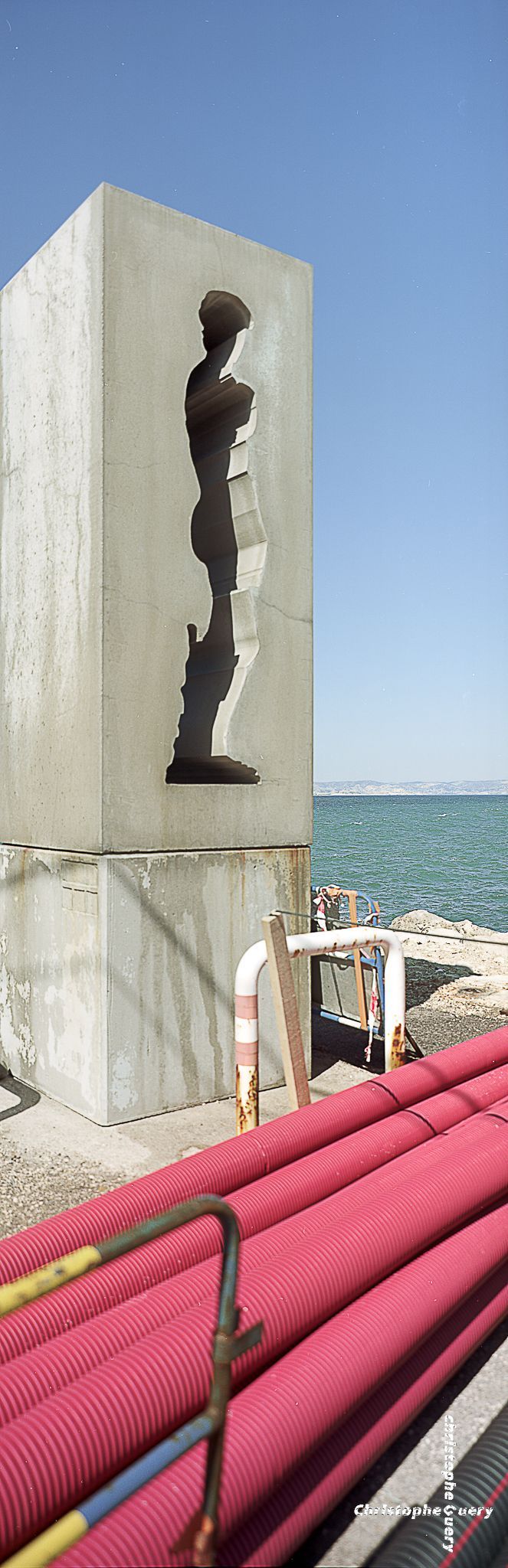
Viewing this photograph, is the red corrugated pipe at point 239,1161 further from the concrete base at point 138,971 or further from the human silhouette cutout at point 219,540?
the human silhouette cutout at point 219,540

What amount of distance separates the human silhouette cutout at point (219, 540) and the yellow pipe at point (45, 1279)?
5.15 meters

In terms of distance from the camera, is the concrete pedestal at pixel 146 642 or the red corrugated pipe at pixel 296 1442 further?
the concrete pedestal at pixel 146 642

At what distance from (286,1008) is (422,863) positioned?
176 feet

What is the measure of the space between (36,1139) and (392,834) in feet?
267

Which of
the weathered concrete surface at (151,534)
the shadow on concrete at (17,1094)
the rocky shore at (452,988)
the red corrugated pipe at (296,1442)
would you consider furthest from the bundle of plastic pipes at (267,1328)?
the weathered concrete surface at (151,534)

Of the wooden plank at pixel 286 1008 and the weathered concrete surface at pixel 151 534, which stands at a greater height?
the weathered concrete surface at pixel 151 534

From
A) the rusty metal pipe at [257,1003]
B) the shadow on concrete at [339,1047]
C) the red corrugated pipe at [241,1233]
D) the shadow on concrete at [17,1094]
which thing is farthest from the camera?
the shadow on concrete at [339,1047]

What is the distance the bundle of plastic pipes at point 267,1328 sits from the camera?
8.29 ft

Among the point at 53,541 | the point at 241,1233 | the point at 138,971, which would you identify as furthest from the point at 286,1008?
the point at 53,541

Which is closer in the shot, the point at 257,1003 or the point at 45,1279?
the point at 45,1279

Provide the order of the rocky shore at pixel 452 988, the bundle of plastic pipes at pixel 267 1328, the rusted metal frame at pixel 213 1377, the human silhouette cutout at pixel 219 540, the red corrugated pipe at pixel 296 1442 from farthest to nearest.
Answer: the rocky shore at pixel 452 988 → the human silhouette cutout at pixel 219 540 → the bundle of plastic pipes at pixel 267 1328 → the red corrugated pipe at pixel 296 1442 → the rusted metal frame at pixel 213 1377

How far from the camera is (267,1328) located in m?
3.10

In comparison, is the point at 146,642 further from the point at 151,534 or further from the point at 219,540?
the point at 219,540

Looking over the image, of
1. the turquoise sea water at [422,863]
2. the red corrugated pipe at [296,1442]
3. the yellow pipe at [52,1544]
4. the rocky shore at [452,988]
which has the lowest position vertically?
the turquoise sea water at [422,863]
